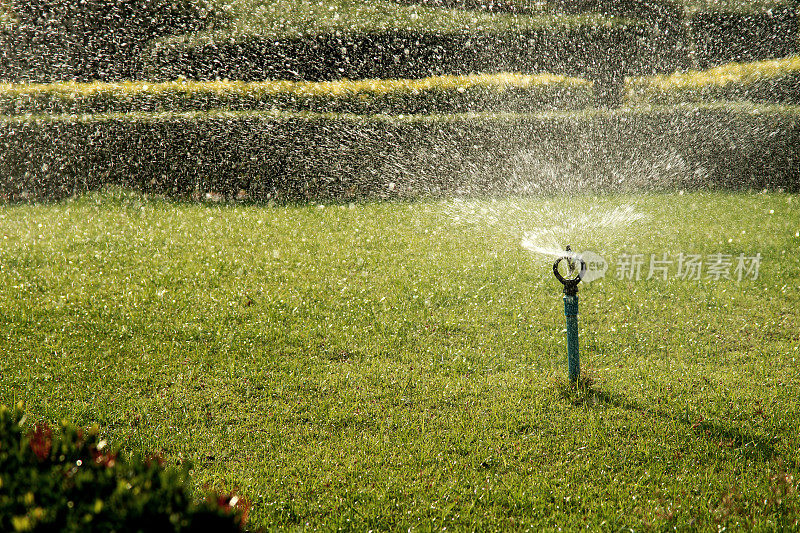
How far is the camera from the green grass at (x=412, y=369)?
133 inches

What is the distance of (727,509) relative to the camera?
10.5ft

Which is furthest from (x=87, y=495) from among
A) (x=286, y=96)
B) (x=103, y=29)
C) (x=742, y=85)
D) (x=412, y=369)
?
(x=103, y=29)

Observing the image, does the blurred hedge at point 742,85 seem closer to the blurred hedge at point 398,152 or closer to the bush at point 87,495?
the blurred hedge at point 398,152

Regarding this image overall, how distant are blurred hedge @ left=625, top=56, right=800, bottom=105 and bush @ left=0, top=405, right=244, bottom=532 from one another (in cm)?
1356


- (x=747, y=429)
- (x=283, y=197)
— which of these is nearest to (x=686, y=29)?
(x=283, y=197)

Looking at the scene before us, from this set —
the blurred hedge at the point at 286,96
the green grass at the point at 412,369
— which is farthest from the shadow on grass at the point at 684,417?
the blurred hedge at the point at 286,96

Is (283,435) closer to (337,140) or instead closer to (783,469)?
(783,469)

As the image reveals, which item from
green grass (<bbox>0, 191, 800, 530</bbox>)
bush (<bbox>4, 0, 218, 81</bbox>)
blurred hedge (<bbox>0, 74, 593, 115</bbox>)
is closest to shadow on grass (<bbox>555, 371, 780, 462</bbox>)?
green grass (<bbox>0, 191, 800, 530</bbox>)

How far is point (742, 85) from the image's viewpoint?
1280 cm

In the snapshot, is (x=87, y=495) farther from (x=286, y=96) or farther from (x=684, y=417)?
(x=286, y=96)

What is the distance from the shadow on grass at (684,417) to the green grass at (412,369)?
16 millimetres

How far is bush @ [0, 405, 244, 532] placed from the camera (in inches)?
65.1

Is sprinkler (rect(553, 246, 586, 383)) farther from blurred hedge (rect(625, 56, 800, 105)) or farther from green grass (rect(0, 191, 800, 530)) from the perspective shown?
blurred hedge (rect(625, 56, 800, 105))

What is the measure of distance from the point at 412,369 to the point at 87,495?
3.13 meters
